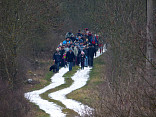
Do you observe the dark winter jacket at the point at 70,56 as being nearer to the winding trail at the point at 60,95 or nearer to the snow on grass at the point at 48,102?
the winding trail at the point at 60,95

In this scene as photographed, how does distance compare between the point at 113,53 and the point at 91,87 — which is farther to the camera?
the point at 91,87

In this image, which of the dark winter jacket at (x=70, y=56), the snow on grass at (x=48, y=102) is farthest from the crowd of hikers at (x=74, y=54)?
the snow on grass at (x=48, y=102)

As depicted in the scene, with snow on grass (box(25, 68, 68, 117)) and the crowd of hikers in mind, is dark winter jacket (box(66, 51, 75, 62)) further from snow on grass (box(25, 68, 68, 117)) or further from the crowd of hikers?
snow on grass (box(25, 68, 68, 117))

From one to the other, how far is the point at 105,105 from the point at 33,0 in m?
12.5

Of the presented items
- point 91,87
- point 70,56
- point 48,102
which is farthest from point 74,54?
point 48,102

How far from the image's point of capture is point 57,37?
1480 inches

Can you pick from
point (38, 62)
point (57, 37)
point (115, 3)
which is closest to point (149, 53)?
point (115, 3)

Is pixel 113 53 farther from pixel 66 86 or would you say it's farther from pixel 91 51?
pixel 91 51

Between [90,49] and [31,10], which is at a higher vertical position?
[31,10]

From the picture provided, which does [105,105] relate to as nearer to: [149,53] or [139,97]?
[139,97]

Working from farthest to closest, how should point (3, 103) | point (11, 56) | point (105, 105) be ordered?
point (11, 56), point (3, 103), point (105, 105)

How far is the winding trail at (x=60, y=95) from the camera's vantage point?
56.7 ft

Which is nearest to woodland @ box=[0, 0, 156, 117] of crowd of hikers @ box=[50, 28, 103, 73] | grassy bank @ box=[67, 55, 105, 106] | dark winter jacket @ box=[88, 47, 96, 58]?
grassy bank @ box=[67, 55, 105, 106]

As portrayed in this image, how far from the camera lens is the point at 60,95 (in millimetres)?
21484
